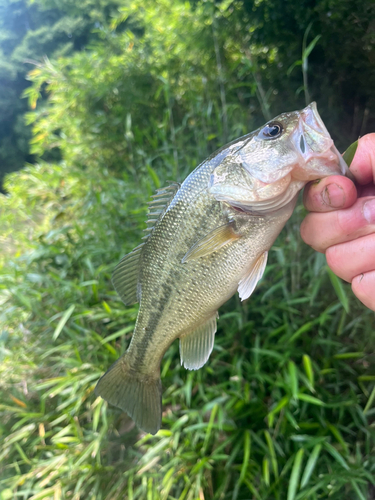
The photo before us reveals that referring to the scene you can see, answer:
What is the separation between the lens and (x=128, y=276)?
3.47 ft

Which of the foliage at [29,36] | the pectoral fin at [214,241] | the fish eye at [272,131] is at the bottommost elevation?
the pectoral fin at [214,241]

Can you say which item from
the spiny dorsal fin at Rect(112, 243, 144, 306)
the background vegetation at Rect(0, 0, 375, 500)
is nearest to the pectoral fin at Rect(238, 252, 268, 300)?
the spiny dorsal fin at Rect(112, 243, 144, 306)

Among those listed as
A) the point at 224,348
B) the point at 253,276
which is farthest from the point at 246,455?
the point at 253,276

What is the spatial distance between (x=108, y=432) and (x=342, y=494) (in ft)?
4.42

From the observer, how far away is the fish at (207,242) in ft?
2.57

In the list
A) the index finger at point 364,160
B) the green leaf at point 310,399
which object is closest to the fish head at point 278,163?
A: the index finger at point 364,160

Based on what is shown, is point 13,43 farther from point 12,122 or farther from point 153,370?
point 153,370

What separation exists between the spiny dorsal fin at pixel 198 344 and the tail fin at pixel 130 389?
183mm

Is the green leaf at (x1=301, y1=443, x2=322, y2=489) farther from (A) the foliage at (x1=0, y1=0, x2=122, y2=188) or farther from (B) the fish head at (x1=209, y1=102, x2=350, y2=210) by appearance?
(A) the foliage at (x1=0, y1=0, x2=122, y2=188)

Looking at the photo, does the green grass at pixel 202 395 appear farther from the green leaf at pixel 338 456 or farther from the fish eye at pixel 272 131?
the fish eye at pixel 272 131

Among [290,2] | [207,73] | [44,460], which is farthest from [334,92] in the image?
[44,460]

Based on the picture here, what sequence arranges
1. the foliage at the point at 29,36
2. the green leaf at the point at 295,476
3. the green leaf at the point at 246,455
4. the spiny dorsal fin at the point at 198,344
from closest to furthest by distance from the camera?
the spiny dorsal fin at the point at 198,344, the green leaf at the point at 295,476, the green leaf at the point at 246,455, the foliage at the point at 29,36

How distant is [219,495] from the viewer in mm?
1410

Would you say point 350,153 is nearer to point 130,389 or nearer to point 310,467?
point 130,389
